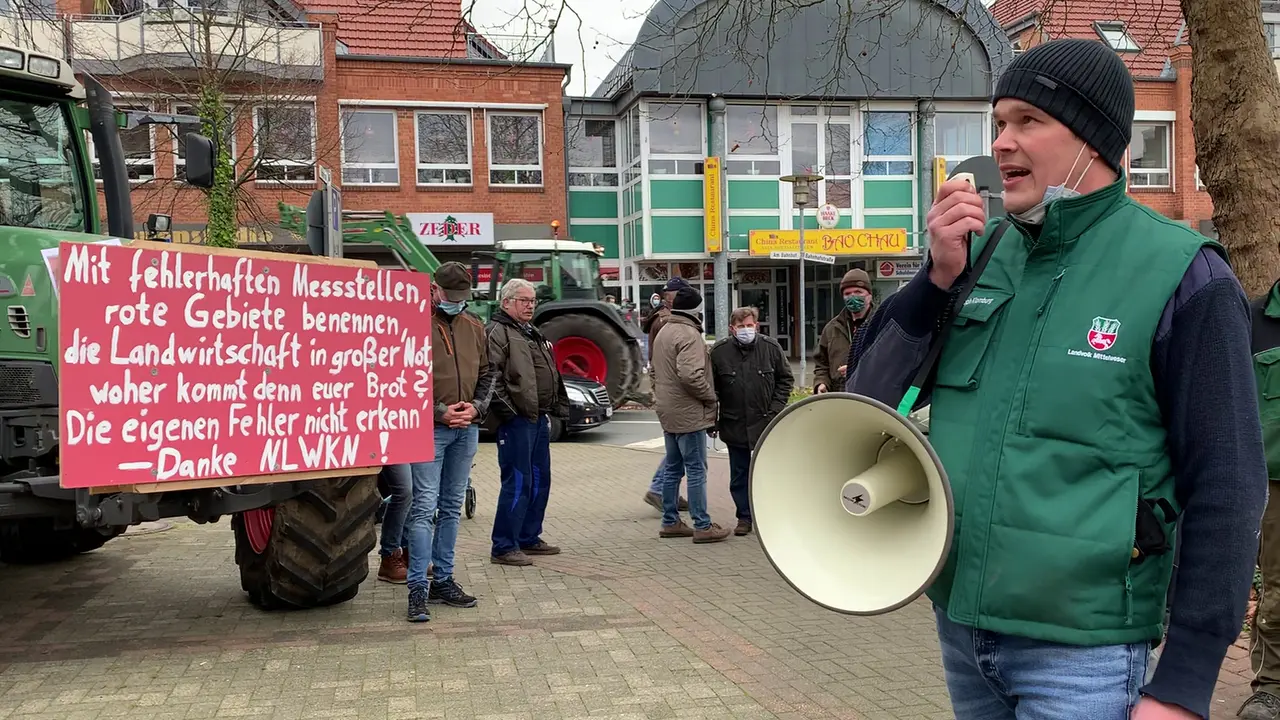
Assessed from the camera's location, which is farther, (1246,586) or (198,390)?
(198,390)

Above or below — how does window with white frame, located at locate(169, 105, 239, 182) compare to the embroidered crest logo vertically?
above

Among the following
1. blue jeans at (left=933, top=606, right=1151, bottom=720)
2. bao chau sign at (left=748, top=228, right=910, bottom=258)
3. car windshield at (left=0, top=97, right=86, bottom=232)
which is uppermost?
bao chau sign at (left=748, top=228, right=910, bottom=258)

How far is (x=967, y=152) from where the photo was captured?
2523cm

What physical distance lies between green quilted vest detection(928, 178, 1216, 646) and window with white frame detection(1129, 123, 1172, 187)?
96.0ft

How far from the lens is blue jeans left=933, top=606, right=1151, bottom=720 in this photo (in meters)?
1.64

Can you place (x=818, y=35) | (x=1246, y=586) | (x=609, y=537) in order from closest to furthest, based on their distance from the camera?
(x=1246, y=586) < (x=609, y=537) < (x=818, y=35)

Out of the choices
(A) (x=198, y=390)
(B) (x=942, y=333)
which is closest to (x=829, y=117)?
(A) (x=198, y=390)

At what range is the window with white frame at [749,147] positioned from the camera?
24.4 meters

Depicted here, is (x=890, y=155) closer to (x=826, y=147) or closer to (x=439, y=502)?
(x=826, y=147)

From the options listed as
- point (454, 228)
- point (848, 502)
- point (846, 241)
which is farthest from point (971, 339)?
point (846, 241)

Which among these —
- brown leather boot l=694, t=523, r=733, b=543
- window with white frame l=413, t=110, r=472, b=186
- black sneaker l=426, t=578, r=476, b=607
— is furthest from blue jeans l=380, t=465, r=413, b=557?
window with white frame l=413, t=110, r=472, b=186

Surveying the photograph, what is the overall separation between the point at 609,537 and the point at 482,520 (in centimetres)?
145

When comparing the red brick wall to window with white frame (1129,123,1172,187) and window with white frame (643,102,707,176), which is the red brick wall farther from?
window with white frame (1129,123,1172,187)

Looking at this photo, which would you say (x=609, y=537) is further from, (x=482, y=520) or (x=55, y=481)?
(x=55, y=481)
